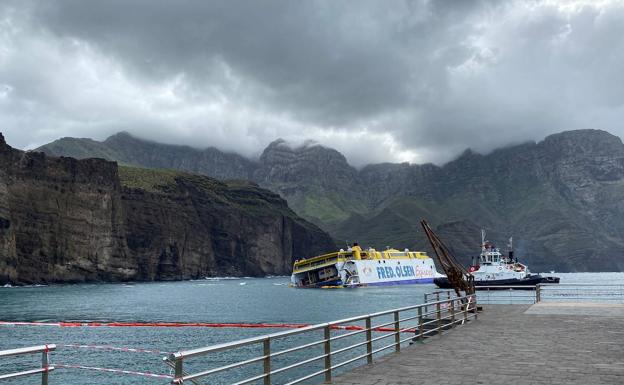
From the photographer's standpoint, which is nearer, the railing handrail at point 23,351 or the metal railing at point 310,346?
the railing handrail at point 23,351

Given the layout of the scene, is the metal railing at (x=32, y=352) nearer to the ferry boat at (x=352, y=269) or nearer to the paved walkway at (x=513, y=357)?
the paved walkway at (x=513, y=357)

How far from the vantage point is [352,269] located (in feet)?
405

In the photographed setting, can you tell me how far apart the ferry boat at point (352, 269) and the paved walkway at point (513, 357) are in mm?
98628

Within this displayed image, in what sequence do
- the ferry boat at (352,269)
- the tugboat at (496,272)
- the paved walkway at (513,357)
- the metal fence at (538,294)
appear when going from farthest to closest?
the ferry boat at (352,269), the tugboat at (496,272), the metal fence at (538,294), the paved walkway at (513,357)

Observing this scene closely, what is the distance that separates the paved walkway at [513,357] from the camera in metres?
12.2

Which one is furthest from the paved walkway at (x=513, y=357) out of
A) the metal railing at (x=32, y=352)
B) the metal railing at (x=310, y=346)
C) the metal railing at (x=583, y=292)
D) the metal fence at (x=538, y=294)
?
the metal railing at (x=583, y=292)

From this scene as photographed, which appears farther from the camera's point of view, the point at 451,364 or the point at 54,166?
the point at 54,166

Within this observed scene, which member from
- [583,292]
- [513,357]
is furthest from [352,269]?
[513,357]

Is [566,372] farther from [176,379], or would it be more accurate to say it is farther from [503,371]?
[176,379]

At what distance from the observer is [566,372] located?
42.1ft

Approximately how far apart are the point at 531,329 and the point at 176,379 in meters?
17.9

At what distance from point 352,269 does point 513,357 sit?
358 feet

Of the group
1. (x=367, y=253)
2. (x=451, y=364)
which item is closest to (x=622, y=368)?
(x=451, y=364)

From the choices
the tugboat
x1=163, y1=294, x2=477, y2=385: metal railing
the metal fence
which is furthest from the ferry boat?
x1=163, y1=294, x2=477, y2=385: metal railing
